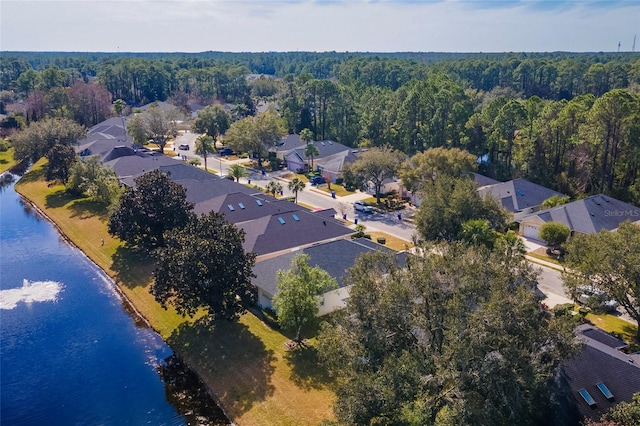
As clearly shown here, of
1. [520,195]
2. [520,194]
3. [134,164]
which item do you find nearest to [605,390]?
[520,195]

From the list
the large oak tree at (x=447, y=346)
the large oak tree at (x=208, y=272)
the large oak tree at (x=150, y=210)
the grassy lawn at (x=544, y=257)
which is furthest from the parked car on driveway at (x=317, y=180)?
the large oak tree at (x=447, y=346)

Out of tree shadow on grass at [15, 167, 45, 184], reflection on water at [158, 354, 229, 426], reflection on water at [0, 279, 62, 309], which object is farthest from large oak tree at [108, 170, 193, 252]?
tree shadow on grass at [15, 167, 45, 184]

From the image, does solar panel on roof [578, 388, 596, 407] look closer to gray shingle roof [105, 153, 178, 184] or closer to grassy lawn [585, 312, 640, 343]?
grassy lawn [585, 312, 640, 343]

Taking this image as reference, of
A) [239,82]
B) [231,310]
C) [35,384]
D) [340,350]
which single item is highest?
[239,82]

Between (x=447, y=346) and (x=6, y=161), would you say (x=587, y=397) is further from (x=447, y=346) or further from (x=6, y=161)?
(x=6, y=161)

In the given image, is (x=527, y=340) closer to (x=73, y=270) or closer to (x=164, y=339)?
(x=164, y=339)

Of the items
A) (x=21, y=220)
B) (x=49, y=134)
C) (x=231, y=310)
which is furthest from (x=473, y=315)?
(x=49, y=134)

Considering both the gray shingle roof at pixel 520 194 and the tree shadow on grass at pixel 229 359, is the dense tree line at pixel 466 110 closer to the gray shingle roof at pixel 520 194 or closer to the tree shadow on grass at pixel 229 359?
the gray shingle roof at pixel 520 194
